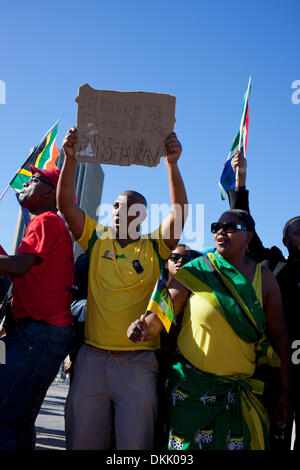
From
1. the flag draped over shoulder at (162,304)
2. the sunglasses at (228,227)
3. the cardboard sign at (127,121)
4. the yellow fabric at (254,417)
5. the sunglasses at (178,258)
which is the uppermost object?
the cardboard sign at (127,121)

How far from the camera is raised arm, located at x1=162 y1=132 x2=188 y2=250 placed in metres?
2.89

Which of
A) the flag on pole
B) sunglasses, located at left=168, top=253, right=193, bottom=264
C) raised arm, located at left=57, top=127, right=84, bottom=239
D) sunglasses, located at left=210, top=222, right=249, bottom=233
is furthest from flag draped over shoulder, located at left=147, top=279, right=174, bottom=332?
the flag on pole

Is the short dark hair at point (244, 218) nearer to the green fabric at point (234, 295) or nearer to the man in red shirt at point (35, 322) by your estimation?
the green fabric at point (234, 295)

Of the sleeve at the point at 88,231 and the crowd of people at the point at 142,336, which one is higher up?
the sleeve at the point at 88,231

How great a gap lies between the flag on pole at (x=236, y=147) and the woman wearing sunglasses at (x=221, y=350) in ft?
5.43

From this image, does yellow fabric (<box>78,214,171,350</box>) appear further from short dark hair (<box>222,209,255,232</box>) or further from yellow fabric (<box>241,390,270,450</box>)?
yellow fabric (<box>241,390,270,450</box>)

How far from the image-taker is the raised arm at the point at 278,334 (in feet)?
9.10

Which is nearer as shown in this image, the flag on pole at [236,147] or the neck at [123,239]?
the neck at [123,239]

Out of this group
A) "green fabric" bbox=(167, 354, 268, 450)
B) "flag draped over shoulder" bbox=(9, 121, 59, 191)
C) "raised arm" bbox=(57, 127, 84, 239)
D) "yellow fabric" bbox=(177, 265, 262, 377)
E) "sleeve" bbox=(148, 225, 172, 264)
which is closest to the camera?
"green fabric" bbox=(167, 354, 268, 450)

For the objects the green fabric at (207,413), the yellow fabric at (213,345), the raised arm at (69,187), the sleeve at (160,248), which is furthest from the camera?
the sleeve at (160,248)

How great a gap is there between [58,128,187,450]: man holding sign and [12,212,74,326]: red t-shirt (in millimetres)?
139

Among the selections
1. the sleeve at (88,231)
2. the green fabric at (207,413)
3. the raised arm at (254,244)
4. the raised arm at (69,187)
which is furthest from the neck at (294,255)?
the raised arm at (69,187)

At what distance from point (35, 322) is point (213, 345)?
1.05 m

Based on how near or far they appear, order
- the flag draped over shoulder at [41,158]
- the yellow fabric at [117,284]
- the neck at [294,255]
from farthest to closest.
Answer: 1. the flag draped over shoulder at [41,158]
2. the neck at [294,255]
3. the yellow fabric at [117,284]
